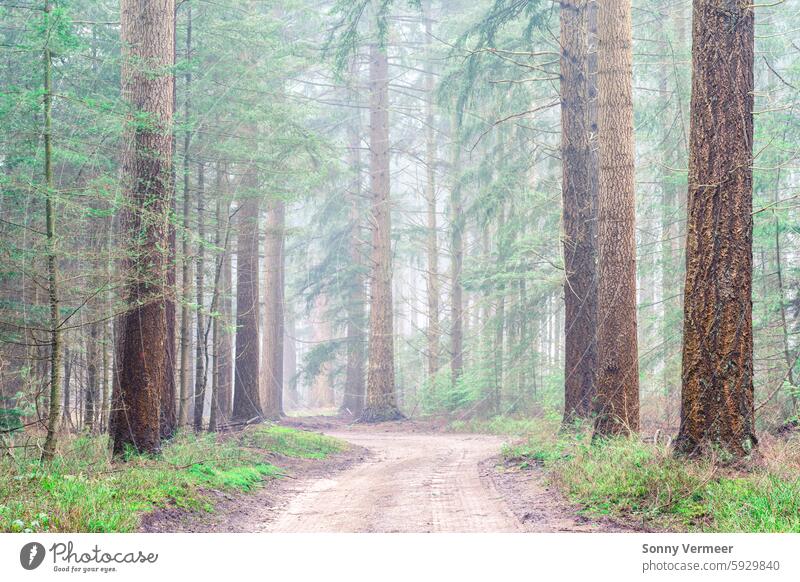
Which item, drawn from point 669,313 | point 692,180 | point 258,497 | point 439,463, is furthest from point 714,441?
point 669,313

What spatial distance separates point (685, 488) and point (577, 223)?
21.7 ft

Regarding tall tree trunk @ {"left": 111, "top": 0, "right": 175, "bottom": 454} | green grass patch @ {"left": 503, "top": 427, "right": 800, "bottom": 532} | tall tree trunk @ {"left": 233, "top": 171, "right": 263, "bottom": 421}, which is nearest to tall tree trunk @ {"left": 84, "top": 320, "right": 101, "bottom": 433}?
tall tree trunk @ {"left": 111, "top": 0, "right": 175, "bottom": 454}

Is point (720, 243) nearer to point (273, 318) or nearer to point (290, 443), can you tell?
point (290, 443)

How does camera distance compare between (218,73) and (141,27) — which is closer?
(141,27)

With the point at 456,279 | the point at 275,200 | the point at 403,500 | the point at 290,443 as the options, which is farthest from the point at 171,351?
the point at 456,279

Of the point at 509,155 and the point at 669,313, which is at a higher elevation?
the point at 509,155

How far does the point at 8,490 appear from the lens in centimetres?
660

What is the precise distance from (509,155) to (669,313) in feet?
25.3

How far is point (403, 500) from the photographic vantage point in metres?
8.57

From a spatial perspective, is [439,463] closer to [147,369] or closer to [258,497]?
[258,497]

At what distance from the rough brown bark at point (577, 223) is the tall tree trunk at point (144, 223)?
6.56 metres

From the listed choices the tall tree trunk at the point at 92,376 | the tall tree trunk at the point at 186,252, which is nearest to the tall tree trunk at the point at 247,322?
the tall tree trunk at the point at 186,252

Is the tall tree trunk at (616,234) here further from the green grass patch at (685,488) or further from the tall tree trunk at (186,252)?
the tall tree trunk at (186,252)

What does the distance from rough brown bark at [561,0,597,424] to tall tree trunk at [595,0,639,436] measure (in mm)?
1531
